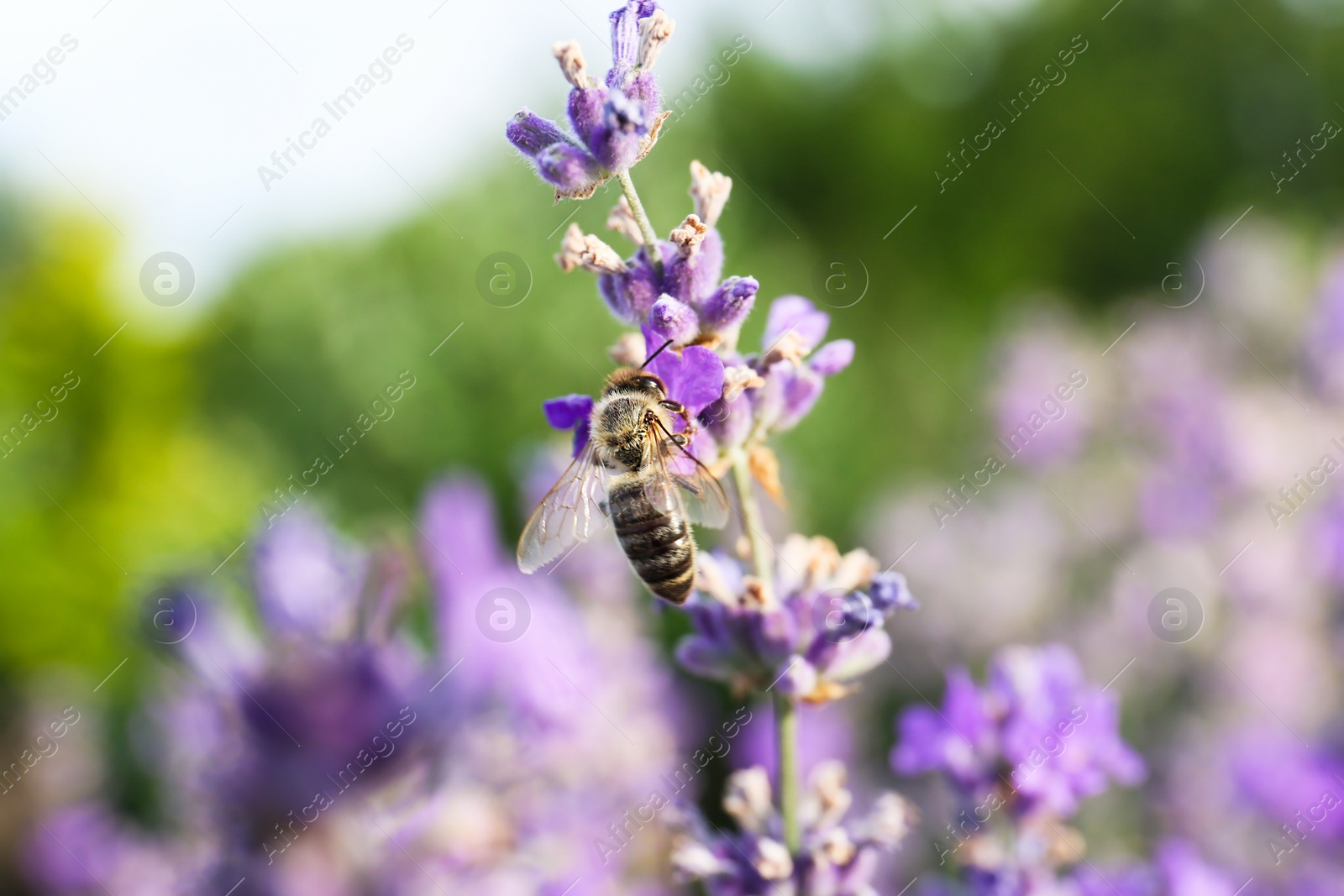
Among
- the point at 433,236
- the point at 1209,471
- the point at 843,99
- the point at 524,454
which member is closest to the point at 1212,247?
the point at 1209,471

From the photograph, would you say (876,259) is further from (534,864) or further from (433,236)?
(534,864)

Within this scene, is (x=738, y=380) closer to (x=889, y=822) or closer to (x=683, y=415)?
(x=683, y=415)

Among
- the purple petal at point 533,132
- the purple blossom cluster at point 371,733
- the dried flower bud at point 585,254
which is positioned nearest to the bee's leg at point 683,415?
the dried flower bud at point 585,254

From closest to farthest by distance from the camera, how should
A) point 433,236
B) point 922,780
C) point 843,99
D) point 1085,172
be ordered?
1. point 922,780
2. point 433,236
3. point 1085,172
4. point 843,99

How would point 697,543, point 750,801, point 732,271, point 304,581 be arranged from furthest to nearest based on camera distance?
point 732,271 → point 697,543 → point 304,581 → point 750,801

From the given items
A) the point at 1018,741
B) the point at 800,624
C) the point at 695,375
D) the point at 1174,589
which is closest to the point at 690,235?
the point at 695,375

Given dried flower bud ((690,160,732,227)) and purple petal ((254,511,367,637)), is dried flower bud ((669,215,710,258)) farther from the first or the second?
purple petal ((254,511,367,637))
